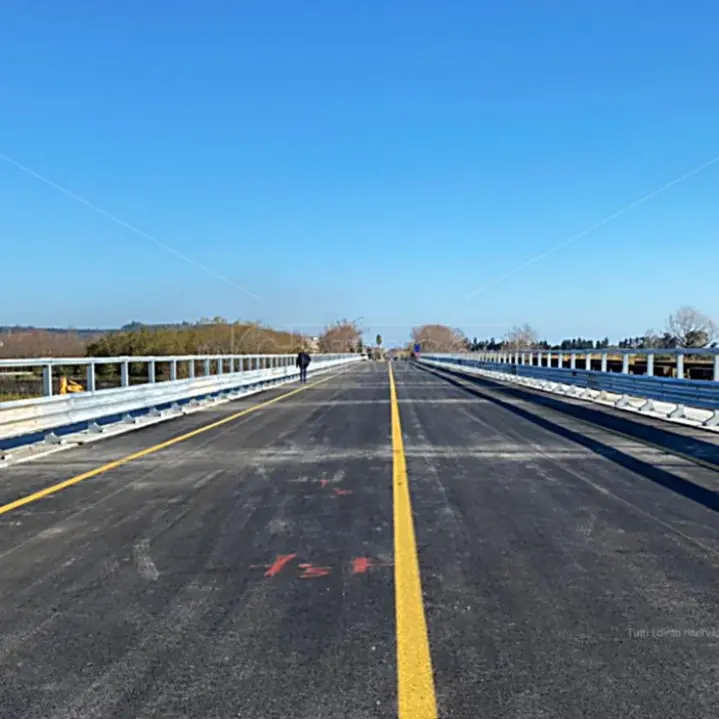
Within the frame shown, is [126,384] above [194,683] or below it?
above

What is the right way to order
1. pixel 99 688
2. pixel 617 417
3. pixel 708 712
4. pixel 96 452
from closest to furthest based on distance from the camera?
pixel 708 712 → pixel 99 688 → pixel 96 452 → pixel 617 417

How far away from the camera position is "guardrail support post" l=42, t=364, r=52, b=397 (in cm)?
1144

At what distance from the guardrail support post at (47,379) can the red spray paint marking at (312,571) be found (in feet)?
25.6

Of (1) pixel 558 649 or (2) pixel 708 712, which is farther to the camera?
(1) pixel 558 649

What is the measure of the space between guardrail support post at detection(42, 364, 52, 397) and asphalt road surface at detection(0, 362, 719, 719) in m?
2.14

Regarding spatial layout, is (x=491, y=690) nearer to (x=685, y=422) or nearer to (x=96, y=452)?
(x=96, y=452)

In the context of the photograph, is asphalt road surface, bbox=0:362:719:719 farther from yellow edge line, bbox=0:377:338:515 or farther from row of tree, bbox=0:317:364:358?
row of tree, bbox=0:317:364:358

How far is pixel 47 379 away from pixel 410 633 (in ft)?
30.9

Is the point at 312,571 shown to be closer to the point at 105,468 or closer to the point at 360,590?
the point at 360,590

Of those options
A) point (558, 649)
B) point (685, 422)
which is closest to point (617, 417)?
point (685, 422)

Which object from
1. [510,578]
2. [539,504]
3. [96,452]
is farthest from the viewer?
[96,452]

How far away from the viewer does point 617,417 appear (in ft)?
53.8

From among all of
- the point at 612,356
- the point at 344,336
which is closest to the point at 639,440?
the point at 612,356

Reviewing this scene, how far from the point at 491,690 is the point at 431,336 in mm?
191950
